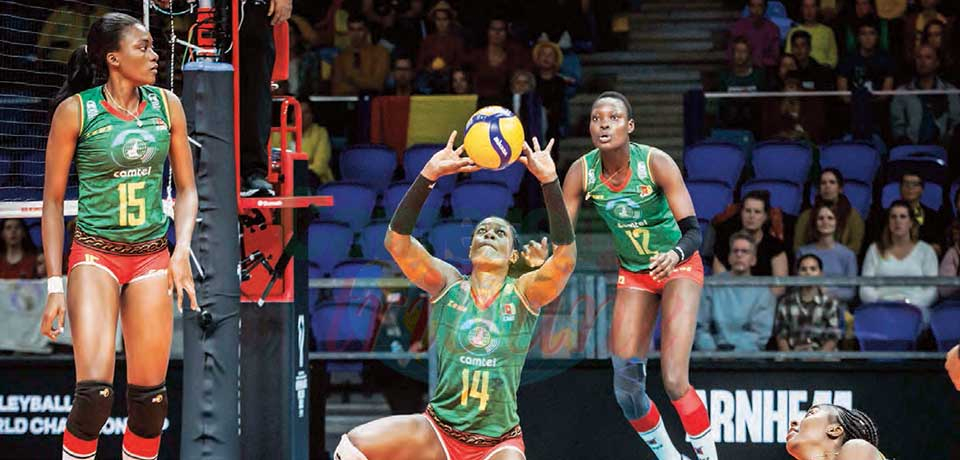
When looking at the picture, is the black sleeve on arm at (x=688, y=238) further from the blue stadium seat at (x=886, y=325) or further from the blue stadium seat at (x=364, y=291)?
the blue stadium seat at (x=364, y=291)

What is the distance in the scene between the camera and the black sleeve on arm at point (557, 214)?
612cm

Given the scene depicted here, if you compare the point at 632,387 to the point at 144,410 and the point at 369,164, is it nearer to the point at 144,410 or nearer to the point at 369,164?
the point at 144,410

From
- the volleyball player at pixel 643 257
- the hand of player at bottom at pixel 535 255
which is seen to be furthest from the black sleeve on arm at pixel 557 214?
the volleyball player at pixel 643 257

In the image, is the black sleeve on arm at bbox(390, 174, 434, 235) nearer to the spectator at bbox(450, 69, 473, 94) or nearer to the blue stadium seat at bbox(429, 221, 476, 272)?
the blue stadium seat at bbox(429, 221, 476, 272)

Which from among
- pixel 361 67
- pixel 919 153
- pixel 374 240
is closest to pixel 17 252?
pixel 374 240

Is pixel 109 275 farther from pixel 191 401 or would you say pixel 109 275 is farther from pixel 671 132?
pixel 671 132

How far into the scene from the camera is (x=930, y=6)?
494 inches

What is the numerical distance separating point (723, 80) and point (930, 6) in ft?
7.23

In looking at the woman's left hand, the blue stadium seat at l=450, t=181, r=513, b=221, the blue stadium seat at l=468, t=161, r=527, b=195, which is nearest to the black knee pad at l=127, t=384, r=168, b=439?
the woman's left hand

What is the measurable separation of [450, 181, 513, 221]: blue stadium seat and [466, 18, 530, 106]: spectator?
1.50m

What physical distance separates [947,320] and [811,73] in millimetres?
3581

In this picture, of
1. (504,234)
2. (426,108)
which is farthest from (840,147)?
(504,234)

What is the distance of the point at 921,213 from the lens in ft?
33.8

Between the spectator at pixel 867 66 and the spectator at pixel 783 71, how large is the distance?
1.28ft
